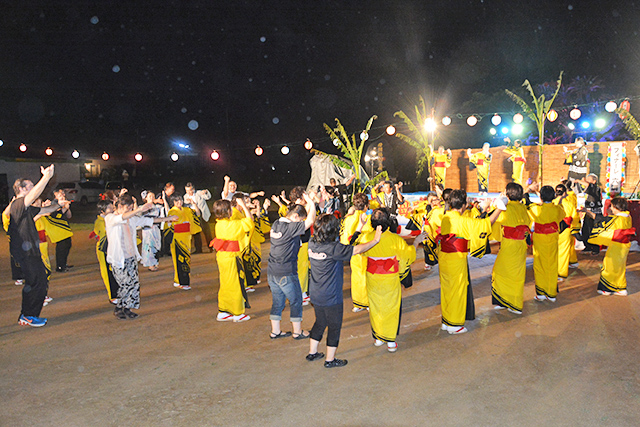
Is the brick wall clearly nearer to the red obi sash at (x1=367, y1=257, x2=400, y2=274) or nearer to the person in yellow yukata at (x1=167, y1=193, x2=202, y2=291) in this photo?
the person in yellow yukata at (x1=167, y1=193, x2=202, y2=291)

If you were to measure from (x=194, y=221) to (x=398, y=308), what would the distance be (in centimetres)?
462

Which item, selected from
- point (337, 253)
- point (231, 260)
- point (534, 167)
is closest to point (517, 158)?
point (534, 167)

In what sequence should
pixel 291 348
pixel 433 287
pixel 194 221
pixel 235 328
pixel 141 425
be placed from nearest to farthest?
1. pixel 141 425
2. pixel 291 348
3. pixel 235 328
4. pixel 433 287
5. pixel 194 221

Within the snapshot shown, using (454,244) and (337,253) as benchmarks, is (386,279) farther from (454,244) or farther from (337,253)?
(454,244)

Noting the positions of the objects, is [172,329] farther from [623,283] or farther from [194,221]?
[623,283]

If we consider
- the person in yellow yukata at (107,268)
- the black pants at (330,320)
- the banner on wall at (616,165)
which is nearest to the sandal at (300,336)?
the black pants at (330,320)

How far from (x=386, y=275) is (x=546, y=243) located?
3.13m

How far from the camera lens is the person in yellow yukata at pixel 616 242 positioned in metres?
6.54

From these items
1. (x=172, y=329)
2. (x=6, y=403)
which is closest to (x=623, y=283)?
(x=172, y=329)

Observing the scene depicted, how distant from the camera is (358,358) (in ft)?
15.3

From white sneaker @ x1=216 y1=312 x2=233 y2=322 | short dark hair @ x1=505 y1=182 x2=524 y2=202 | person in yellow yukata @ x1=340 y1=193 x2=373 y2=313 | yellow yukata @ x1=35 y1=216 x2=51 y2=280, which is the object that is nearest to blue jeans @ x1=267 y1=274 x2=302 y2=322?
white sneaker @ x1=216 y1=312 x2=233 y2=322

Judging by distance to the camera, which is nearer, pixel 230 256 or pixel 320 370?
pixel 320 370

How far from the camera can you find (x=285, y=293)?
492 cm

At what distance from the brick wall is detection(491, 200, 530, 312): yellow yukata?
12.2m
